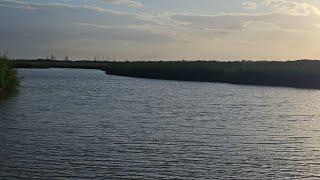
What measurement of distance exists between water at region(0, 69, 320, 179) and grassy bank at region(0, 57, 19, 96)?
9559mm

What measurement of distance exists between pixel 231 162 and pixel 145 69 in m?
94.2

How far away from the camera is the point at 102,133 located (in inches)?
1093

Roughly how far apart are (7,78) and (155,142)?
32.5 meters

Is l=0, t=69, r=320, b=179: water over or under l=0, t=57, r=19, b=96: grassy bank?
under

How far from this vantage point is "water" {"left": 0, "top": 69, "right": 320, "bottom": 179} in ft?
62.9

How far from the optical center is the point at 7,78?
54031 millimetres

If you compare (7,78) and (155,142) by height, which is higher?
(7,78)

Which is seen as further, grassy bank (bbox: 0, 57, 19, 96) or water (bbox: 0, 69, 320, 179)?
grassy bank (bbox: 0, 57, 19, 96)

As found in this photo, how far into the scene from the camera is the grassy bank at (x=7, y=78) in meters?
51.7

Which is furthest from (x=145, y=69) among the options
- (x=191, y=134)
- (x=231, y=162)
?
(x=231, y=162)

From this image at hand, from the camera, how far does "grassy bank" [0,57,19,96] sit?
51.7 m

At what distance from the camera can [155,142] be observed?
2514 cm

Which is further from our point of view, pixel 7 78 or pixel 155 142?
pixel 7 78

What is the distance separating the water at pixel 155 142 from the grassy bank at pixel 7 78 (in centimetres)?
956
